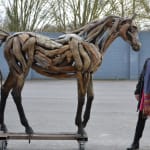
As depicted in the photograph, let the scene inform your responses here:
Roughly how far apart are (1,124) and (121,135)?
248 cm

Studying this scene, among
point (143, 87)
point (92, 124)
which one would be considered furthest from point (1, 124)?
point (92, 124)

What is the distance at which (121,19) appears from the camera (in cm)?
662

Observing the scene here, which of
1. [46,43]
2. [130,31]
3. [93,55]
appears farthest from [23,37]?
[130,31]

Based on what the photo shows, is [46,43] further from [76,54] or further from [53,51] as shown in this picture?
[76,54]

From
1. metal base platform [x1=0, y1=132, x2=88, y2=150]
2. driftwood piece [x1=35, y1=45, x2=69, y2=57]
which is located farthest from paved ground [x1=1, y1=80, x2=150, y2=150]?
driftwood piece [x1=35, y1=45, x2=69, y2=57]

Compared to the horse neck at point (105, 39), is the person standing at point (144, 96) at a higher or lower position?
lower

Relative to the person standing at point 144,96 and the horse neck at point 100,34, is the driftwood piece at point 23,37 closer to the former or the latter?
the horse neck at point 100,34

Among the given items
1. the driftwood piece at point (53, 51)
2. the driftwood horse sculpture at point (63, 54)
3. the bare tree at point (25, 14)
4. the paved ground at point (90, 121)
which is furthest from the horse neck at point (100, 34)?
the bare tree at point (25, 14)

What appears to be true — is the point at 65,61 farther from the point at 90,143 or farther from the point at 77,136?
the point at 90,143

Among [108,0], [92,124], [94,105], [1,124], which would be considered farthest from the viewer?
[108,0]

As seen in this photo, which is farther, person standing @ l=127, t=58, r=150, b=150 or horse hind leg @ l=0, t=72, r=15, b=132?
horse hind leg @ l=0, t=72, r=15, b=132

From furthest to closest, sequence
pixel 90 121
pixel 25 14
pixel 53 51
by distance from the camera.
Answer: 1. pixel 25 14
2. pixel 90 121
3. pixel 53 51

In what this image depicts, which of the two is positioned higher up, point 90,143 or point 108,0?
point 108,0

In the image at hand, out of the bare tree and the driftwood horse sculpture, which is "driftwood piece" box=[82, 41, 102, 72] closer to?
the driftwood horse sculpture
